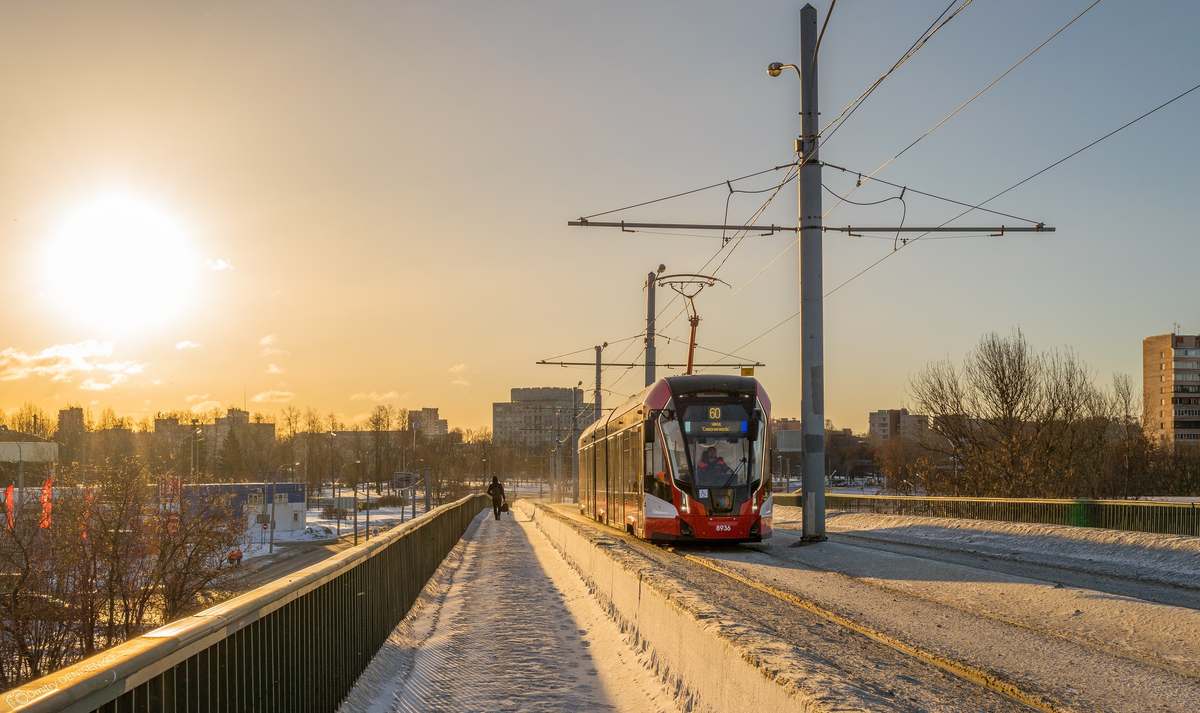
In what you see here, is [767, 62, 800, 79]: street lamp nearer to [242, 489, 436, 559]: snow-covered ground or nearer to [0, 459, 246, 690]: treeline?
[0, 459, 246, 690]: treeline

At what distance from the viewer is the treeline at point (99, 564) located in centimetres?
3728

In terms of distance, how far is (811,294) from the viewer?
18.5 meters

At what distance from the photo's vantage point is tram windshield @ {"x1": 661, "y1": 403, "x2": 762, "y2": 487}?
18.3 m

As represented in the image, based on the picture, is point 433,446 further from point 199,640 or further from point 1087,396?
point 199,640

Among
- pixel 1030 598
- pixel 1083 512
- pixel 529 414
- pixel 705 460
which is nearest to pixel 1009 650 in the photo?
pixel 1030 598

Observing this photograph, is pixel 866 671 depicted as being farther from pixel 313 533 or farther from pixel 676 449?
pixel 313 533

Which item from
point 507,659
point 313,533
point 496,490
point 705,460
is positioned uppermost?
point 705,460

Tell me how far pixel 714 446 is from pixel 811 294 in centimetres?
365

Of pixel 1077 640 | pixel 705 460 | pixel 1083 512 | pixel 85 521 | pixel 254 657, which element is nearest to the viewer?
pixel 254 657

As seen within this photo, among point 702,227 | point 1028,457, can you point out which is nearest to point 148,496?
point 702,227

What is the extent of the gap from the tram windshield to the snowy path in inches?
162

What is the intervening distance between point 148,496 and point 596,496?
28.3 m

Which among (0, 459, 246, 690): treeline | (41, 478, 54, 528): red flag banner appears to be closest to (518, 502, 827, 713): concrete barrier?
(0, 459, 246, 690): treeline

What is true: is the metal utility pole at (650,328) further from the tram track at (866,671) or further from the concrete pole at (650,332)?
the tram track at (866,671)
